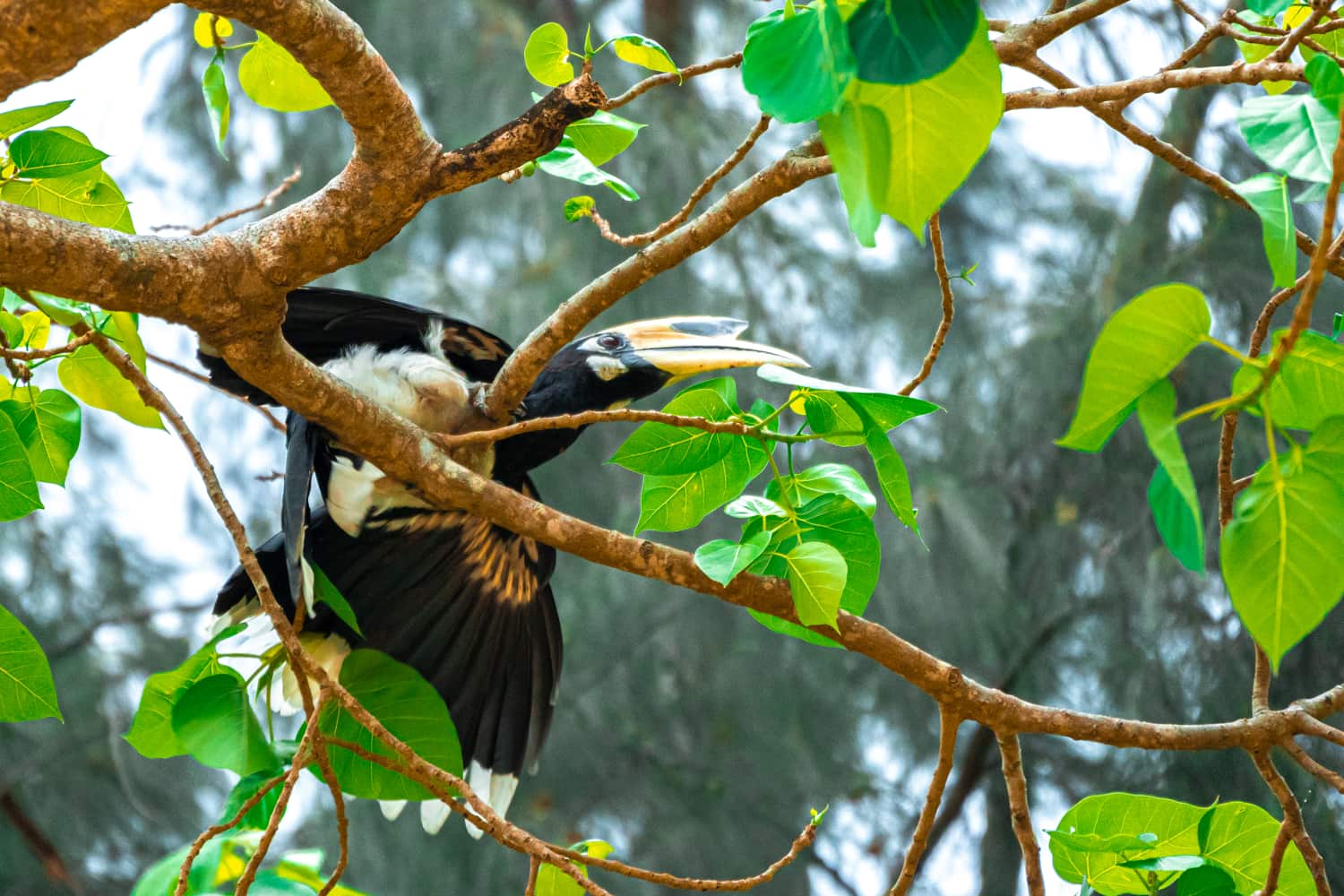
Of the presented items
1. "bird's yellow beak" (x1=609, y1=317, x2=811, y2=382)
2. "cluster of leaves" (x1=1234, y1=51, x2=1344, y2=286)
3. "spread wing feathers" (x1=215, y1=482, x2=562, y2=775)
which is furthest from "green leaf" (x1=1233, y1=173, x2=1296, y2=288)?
"spread wing feathers" (x1=215, y1=482, x2=562, y2=775)

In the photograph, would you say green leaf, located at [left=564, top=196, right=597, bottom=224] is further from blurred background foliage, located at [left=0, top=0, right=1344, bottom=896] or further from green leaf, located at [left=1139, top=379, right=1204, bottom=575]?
blurred background foliage, located at [left=0, top=0, right=1344, bottom=896]

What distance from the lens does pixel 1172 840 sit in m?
0.91

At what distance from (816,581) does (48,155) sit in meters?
0.63

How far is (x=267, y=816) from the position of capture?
107cm

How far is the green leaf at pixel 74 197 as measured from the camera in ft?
3.08

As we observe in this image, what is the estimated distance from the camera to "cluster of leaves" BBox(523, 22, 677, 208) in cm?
92

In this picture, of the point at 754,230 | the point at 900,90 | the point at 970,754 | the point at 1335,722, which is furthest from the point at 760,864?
the point at 900,90

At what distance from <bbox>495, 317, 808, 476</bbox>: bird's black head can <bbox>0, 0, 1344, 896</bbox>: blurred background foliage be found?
93 cm

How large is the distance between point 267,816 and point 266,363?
0.44 m

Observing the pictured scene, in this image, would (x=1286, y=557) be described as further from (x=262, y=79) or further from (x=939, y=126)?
(x=262, y=79)

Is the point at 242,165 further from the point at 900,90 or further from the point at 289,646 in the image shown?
the point at 900,90

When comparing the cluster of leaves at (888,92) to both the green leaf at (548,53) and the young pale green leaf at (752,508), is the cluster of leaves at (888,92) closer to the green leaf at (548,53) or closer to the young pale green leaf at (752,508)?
the young pale green leaf at (752,508)

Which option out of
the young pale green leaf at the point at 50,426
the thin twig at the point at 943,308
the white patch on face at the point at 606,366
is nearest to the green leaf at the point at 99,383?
the young pale green leaf at the point at 50,426

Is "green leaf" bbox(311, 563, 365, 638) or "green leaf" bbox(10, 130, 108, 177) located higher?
"green leaf" bbox(10, 130, 108, 177)
